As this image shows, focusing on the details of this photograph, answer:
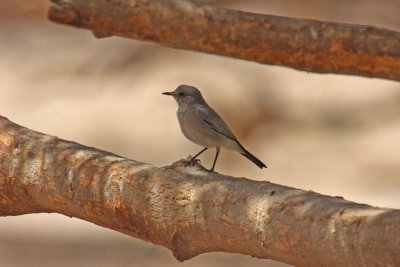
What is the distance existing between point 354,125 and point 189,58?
2.96 m

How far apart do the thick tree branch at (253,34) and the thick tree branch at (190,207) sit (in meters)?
0.76

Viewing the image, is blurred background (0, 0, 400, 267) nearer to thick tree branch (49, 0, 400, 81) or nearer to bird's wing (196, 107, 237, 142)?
bird's wing (196, 107, 237, 142)

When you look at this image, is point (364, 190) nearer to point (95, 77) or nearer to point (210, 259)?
point (210, 259)

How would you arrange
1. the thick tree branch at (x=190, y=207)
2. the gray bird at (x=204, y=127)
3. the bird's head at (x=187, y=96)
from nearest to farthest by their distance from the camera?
the thick tree branch at (x=190, y=207), the gray bird at (x=204, y=127), the bird's head at (x=187, y=96)

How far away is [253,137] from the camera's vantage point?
10.8 metres

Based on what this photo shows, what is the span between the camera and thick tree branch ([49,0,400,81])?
3623 millimetres

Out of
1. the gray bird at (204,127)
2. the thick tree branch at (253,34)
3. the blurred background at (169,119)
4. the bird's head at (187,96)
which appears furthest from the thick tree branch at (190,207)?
the blurred background at (169,119)

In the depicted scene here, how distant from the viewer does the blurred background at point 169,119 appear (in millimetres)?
9305

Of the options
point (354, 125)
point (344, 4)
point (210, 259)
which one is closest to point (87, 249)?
point (210, 259)

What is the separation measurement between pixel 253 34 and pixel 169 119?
22.3 ft

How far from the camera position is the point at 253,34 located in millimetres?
3736

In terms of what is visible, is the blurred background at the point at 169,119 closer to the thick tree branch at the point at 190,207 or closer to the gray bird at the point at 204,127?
the gray bird at the point at 204,127

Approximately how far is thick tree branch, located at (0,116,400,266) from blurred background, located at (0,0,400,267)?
5552mm

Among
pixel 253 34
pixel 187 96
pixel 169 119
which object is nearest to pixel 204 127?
pixel 187 96
